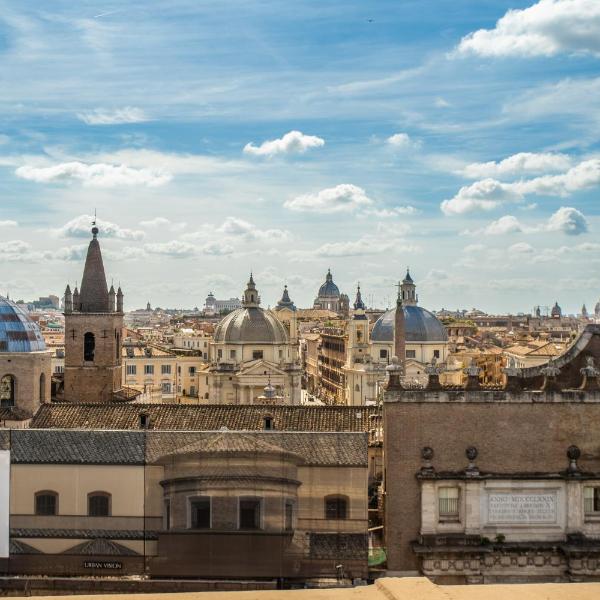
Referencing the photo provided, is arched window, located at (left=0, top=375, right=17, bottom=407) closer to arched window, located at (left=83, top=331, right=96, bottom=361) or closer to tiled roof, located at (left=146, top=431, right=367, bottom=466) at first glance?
tiled roof, located at (left=146, top=431, right=367, bottom=466)

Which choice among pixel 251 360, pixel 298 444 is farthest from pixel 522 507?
pixel 251 360

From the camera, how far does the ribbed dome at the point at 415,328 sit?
248ft

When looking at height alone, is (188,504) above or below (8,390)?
below

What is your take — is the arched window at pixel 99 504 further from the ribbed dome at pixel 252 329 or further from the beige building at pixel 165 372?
the beige building at pixel 165 372

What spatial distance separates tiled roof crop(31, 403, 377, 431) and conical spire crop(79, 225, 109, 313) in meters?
18.4

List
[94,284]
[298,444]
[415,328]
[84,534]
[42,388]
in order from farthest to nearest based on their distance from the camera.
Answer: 1. [415,328]
2. [94,284]
3. [42,388]
4. [298,444]
5. [84,534]

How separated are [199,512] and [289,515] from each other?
95.1 inches

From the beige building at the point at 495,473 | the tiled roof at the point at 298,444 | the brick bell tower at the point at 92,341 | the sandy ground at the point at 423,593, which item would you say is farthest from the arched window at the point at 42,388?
the sandy ground at the point at 423,593

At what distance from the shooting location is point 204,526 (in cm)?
2405

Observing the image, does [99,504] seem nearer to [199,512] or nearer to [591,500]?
[199,512]

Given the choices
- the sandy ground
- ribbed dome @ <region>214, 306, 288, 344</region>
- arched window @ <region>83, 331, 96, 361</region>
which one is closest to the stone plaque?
the sandy ground

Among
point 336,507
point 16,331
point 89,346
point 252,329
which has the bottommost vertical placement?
point 336,507

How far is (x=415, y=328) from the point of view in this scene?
2990 inches

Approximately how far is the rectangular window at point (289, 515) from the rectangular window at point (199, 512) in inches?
82.4
